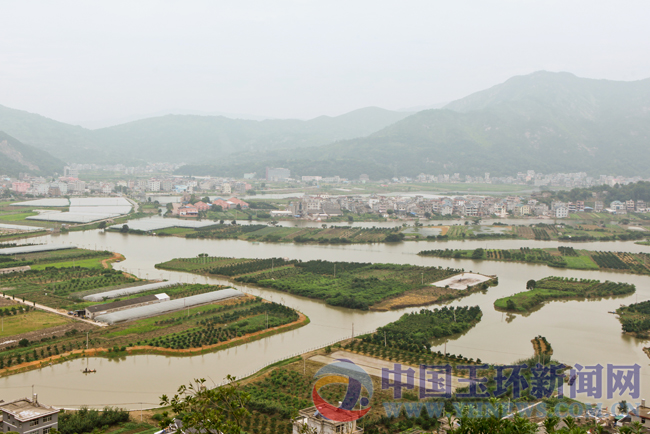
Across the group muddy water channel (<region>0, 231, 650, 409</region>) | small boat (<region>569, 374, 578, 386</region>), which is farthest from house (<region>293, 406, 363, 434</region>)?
small boat (<region>569, 374, 578, 386</region>)

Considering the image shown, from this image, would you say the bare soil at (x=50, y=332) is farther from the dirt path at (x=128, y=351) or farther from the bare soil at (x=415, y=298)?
the bare soil at (x=415, y=298)

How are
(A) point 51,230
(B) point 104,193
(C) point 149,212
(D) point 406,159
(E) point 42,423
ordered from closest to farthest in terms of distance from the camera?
(E) point 42,423
(A) point 51,230
(C) point 149,212
(B) point 104,193
(D) point 406,159

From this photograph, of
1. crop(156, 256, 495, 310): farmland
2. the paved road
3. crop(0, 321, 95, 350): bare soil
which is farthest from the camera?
crop(156, 256, 495, 310): farmland

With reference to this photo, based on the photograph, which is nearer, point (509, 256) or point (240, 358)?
point (240, 358)

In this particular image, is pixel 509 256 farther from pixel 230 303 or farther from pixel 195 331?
pixel 195 331

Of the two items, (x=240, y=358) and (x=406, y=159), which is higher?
(x=406, y=159)

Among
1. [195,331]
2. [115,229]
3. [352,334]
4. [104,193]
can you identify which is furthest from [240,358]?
[104,193]
